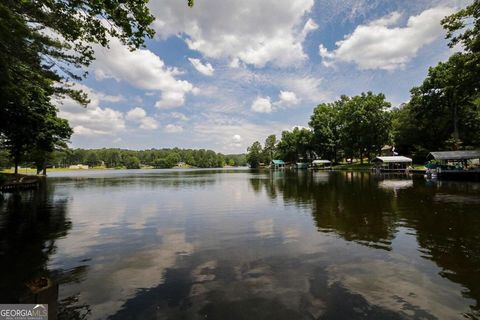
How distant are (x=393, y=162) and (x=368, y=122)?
1830 centimetres

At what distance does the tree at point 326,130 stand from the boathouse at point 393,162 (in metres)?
28.3

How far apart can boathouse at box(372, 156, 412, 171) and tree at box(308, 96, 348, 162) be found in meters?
28.3

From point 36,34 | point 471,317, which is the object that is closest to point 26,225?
point 36,34

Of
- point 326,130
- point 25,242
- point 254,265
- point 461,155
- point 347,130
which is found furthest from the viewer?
point 326,130

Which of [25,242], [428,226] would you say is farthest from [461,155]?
[25,242]

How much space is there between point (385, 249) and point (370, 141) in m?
82.1

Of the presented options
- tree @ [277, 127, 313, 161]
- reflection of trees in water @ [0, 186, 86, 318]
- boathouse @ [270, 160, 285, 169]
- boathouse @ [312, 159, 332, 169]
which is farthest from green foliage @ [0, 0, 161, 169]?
boathouse @ [270, 160, 285, 169]

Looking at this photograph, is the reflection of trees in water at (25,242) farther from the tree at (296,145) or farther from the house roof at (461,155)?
the tree at (296,145)

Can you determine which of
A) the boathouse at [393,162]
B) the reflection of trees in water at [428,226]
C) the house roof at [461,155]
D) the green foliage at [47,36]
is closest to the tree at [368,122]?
the boathouse at [393,162]

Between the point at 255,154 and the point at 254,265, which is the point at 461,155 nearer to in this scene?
the point at 254,265

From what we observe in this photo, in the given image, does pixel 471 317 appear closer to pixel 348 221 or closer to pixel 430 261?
pixel 430 261

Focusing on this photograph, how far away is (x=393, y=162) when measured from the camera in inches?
2596

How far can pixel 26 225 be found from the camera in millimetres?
14086

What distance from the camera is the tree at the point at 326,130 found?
100 metres
